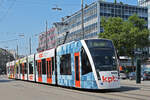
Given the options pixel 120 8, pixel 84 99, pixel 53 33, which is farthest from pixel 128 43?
pixel 53 33

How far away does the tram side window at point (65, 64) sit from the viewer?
1895cm

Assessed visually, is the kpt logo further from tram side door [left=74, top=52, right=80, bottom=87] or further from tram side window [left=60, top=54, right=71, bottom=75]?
tram side window [left=60, top=54, right=71, bottom=75]

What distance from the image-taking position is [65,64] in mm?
19734

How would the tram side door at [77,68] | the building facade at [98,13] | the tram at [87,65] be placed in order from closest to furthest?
the tram at [87,65] < the tram side door at [77,68] < the building facade at [98,13]

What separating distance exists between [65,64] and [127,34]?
20173 mm

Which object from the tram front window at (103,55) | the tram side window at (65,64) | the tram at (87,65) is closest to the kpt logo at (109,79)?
the tram at (87,65)

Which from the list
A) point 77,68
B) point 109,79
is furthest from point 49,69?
point 109,79

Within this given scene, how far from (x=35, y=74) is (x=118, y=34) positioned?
580 inches

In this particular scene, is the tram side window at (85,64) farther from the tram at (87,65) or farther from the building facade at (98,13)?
the building facade at (98,13)

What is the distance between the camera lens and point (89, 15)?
225ft

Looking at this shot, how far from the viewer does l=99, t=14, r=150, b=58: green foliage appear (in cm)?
3794

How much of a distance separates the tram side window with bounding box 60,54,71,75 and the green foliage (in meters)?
18.5

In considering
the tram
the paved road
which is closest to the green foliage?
the tram

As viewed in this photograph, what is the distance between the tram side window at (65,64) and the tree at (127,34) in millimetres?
18517
